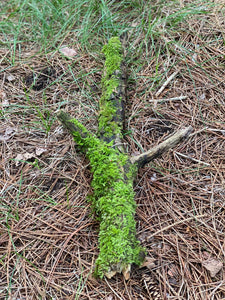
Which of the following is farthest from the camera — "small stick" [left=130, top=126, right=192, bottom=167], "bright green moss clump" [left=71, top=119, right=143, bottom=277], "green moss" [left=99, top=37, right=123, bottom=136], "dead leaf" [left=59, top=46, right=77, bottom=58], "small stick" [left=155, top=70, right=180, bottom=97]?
"dead leaf" [left=59, top=46, right=77, bottom=58]

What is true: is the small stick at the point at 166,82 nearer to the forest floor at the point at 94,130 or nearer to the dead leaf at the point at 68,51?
the forest floor at the point at 94,130

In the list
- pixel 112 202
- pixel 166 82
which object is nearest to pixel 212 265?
pixel 112 202

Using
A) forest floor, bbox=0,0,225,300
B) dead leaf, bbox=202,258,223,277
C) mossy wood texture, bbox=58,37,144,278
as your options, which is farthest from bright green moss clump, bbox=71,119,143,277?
dead leaf, bbox=202,258,223,277

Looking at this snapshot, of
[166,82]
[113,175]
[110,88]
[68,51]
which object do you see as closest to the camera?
[113,175]

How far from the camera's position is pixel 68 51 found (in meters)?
2.67

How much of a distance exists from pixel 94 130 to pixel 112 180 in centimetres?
61

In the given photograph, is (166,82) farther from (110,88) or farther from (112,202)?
(112,202)

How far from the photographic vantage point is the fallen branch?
1449 mm

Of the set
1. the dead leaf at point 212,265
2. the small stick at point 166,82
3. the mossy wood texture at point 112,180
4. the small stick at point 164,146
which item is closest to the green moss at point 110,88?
the mossy wood texture at point 112,180

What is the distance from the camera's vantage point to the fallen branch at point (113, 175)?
1.45 meters

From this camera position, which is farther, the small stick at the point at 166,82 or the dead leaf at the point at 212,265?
the small stick at the point at 166,82

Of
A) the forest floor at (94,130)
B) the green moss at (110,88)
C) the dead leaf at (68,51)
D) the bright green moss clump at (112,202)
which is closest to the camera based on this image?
the bright green moss clump at (112,202)

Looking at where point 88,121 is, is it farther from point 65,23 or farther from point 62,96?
point 65,23

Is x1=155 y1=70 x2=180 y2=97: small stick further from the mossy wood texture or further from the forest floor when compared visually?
the mossy wood texture
